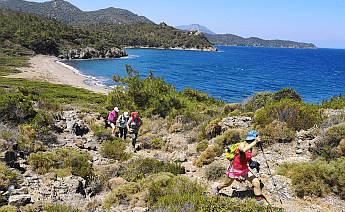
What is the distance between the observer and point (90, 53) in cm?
10650

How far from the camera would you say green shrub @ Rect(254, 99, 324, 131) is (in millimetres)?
7949

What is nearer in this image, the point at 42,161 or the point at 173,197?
the point at 173,197

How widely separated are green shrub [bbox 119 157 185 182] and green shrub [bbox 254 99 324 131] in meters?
4.04

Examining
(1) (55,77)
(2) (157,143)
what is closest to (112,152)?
(2) (157,143)

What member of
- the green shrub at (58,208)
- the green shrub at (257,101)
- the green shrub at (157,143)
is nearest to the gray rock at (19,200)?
the green shrub at (58,208)

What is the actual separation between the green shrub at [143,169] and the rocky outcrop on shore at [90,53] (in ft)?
339

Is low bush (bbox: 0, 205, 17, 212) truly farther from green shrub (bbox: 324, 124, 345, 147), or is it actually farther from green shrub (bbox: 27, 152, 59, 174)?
green shrub (bbox: 324, 124, 345, 147)

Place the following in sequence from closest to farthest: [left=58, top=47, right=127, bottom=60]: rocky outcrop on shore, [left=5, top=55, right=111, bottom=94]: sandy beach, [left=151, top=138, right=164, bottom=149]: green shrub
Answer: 1. [left=151, top=138, right=164, bottom=149]: green shrub
2. [left=5, top=55, right=111, bottom=94]: sandy beach
3. [left=58, top=47, right=127, bottom=60]: rocky outcrop on shore

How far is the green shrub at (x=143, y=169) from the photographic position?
643 centimetres

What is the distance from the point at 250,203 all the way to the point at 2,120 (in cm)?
998

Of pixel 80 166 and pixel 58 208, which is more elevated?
pixel 58 208

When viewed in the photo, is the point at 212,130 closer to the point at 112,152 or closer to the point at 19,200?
the point at 112,152

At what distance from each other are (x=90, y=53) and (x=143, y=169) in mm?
112093

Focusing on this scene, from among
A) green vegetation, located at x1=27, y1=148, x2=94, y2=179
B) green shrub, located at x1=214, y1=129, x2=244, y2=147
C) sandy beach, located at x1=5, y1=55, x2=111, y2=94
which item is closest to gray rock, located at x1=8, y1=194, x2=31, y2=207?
green vegetation, located at x1=27, y1=148, x2=94, y2=179
